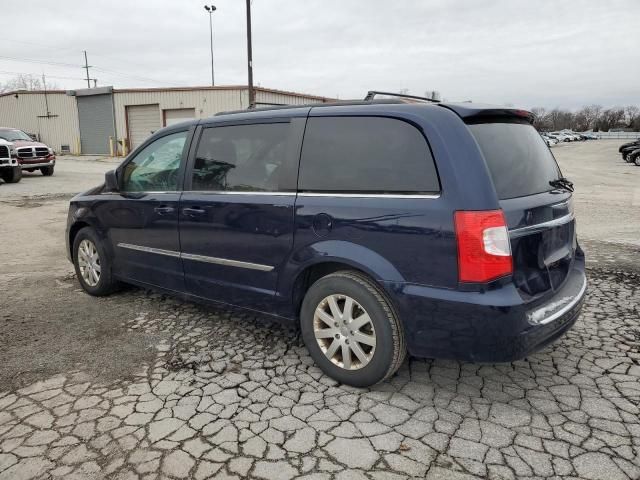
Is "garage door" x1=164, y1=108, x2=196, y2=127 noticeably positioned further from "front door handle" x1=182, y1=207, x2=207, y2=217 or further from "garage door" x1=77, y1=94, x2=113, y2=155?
"front door handle" x1=182, y1=207, x2=207, y2=217

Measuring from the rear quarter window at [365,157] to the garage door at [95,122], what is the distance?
1324 inches

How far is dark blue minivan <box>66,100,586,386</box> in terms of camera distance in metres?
2.56

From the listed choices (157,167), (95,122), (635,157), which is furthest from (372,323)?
(95,122)

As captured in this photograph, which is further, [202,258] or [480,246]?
[202,258]

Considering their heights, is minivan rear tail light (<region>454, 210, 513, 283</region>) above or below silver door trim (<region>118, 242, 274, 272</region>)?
above

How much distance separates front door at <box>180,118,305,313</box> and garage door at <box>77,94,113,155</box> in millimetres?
32773

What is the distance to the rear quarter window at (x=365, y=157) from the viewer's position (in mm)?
2719

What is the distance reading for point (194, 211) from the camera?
3711 millimetres

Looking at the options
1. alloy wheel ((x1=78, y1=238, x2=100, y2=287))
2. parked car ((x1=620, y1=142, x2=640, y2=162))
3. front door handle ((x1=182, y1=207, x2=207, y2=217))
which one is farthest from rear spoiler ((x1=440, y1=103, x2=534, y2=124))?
parked car ((x1=620, y1=142, x2=640, y2=162))

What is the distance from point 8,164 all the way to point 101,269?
13207 millimetres

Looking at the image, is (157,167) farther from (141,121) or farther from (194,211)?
(141,121)

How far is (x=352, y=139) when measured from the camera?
299 centimetres

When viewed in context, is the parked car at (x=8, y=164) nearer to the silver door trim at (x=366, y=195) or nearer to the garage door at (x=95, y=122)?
the silver door trim at (x=366, y=195)

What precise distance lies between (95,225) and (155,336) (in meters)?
1.49
